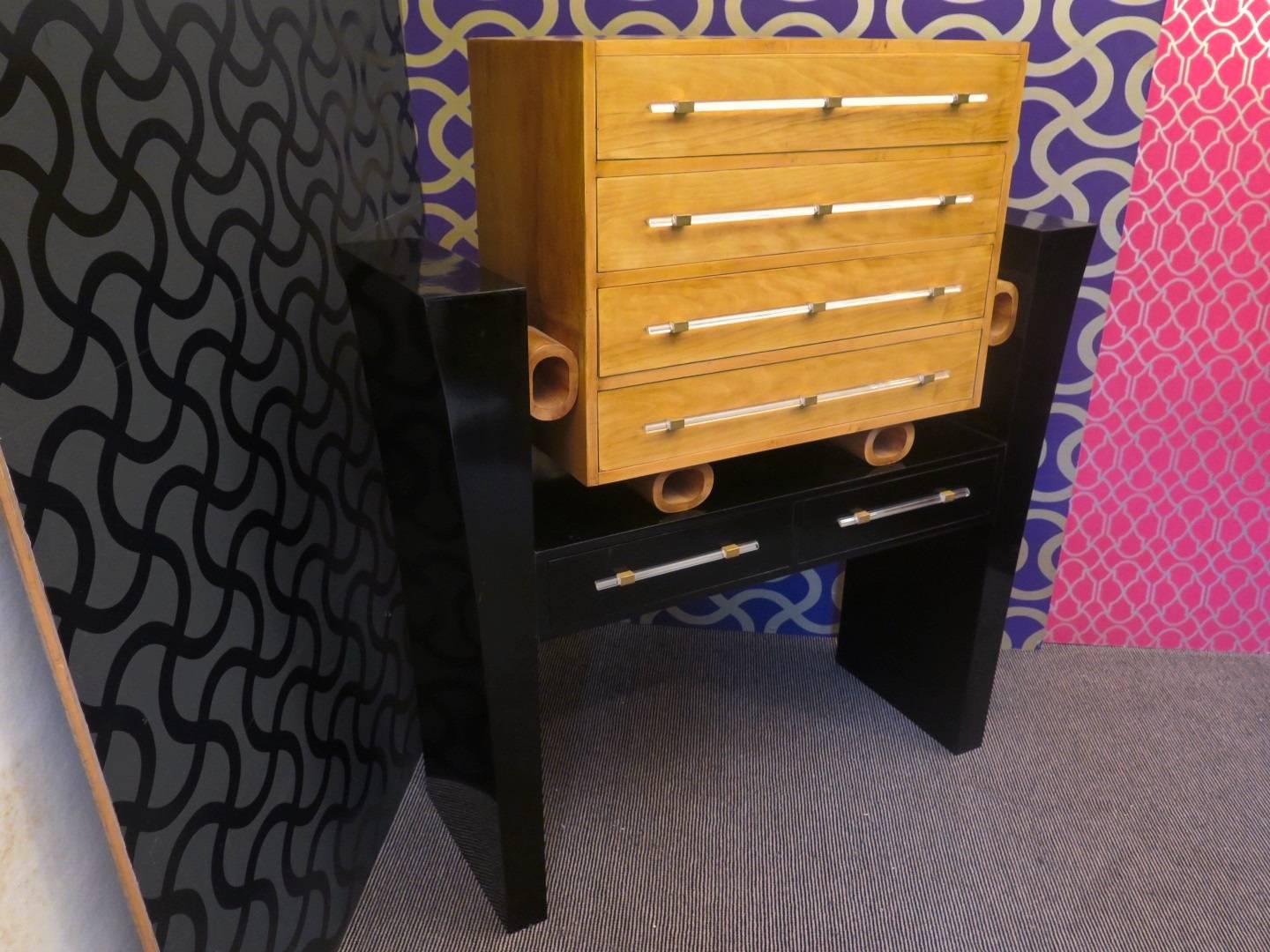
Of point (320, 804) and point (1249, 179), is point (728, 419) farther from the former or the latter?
point (1249, 179)

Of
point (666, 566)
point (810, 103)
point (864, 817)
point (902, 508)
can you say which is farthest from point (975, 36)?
point (864, 817)

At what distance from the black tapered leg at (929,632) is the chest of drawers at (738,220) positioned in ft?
1.51

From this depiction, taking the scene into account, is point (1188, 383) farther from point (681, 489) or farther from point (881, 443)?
point (681, 489)

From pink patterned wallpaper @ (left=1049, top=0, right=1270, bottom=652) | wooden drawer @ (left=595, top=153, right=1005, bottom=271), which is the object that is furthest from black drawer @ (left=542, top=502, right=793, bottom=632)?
pink patterned wallpaper @ (left=1049, top=0, right=1270, bottom=652)

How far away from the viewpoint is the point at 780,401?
1302 mm

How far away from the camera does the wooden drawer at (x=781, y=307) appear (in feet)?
3.81

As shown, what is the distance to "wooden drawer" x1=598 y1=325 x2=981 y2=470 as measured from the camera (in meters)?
1.22

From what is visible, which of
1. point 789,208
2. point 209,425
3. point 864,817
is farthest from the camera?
point 864,817

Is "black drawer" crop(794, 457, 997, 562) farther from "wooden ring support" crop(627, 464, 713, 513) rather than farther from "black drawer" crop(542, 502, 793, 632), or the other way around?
"wooden ring support" crop(627, 464, 713, 513)

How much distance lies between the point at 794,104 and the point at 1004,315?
578 millimetres

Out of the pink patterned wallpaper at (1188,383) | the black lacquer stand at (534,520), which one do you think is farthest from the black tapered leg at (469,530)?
the pink patterned wallpaper at (1188,383)

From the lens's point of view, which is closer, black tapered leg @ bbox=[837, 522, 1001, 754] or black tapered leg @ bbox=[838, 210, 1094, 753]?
black tapered leg @ bbox=[838, 210, 1094, 753]

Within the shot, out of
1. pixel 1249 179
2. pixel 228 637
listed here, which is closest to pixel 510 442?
pixel 228 637

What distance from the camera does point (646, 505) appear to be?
1.37 m
